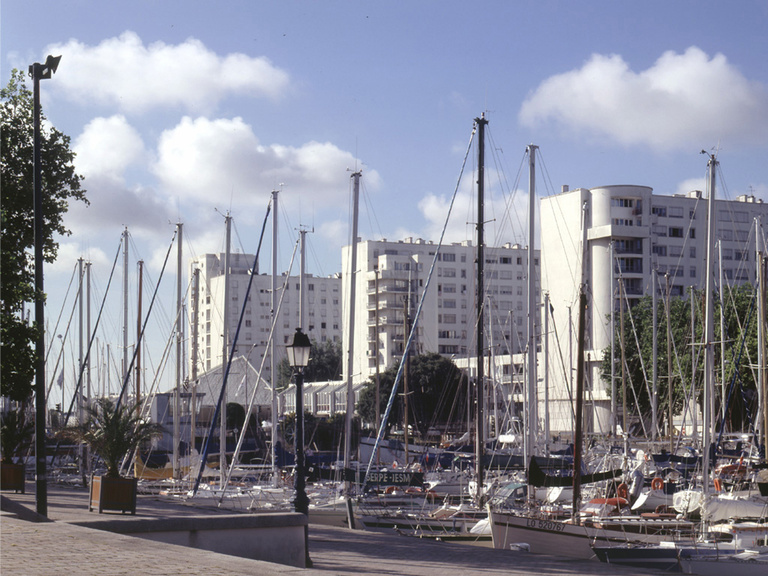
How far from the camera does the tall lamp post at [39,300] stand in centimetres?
1933

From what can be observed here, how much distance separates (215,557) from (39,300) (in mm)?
10276

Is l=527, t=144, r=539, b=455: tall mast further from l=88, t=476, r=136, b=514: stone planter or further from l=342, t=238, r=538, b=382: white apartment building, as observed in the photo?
l=342, t=238, r=538, b=382: white apartment building

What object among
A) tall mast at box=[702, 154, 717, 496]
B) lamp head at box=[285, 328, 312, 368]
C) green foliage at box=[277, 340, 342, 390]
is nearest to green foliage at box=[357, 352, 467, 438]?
green foliage at box=[277, 340, 342, 390]

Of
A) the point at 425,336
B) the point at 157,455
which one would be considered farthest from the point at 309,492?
the point at 425,336

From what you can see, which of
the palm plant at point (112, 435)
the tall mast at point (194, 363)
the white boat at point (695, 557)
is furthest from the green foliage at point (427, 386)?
the palm plant at point (112, 435)

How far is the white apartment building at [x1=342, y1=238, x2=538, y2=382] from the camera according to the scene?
426 ft

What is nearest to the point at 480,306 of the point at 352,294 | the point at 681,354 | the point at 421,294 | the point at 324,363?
the point at 352,294

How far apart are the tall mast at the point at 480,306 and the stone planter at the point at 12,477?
13.7 m

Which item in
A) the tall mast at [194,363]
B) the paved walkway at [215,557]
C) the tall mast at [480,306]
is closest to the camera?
the paved walkway at [215,557]

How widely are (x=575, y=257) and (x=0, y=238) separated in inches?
3484

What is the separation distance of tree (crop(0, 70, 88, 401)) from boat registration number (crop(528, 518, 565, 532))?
12.6 meters

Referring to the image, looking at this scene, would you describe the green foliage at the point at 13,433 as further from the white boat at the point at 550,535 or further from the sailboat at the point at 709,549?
the sailboat at the point at 709,549

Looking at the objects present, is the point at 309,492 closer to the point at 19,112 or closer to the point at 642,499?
the point at 642,499

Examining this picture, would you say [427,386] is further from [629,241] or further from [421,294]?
[421,294]
